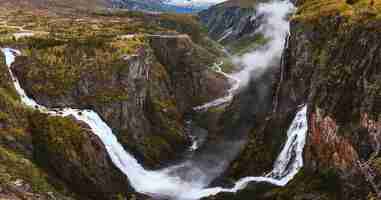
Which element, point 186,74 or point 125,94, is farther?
point 186,74

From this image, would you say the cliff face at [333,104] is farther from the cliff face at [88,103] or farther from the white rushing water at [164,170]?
the cliff face at [88,103]

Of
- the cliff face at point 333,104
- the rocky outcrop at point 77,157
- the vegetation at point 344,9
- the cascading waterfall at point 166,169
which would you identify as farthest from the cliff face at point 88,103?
the vegetation at point 344,9

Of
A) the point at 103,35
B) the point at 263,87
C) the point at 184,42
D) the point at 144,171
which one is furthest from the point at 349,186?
the point at 184,42

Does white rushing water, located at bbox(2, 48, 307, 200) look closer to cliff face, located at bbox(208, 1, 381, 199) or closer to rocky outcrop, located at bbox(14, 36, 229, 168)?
cliff face, located at bbox(208, 1, 381, 199)

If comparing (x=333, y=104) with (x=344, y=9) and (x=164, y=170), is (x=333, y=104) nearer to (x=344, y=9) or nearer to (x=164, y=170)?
(x=344, y=9)

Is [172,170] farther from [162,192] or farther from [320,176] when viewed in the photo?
[320,176]

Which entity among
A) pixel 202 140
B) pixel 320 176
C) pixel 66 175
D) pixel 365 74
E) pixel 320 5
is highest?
pixel 320 5


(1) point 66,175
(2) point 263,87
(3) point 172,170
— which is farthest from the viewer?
(2) point 263,87

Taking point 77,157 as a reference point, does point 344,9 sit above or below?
above

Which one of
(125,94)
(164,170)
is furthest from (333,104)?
(125,94)
